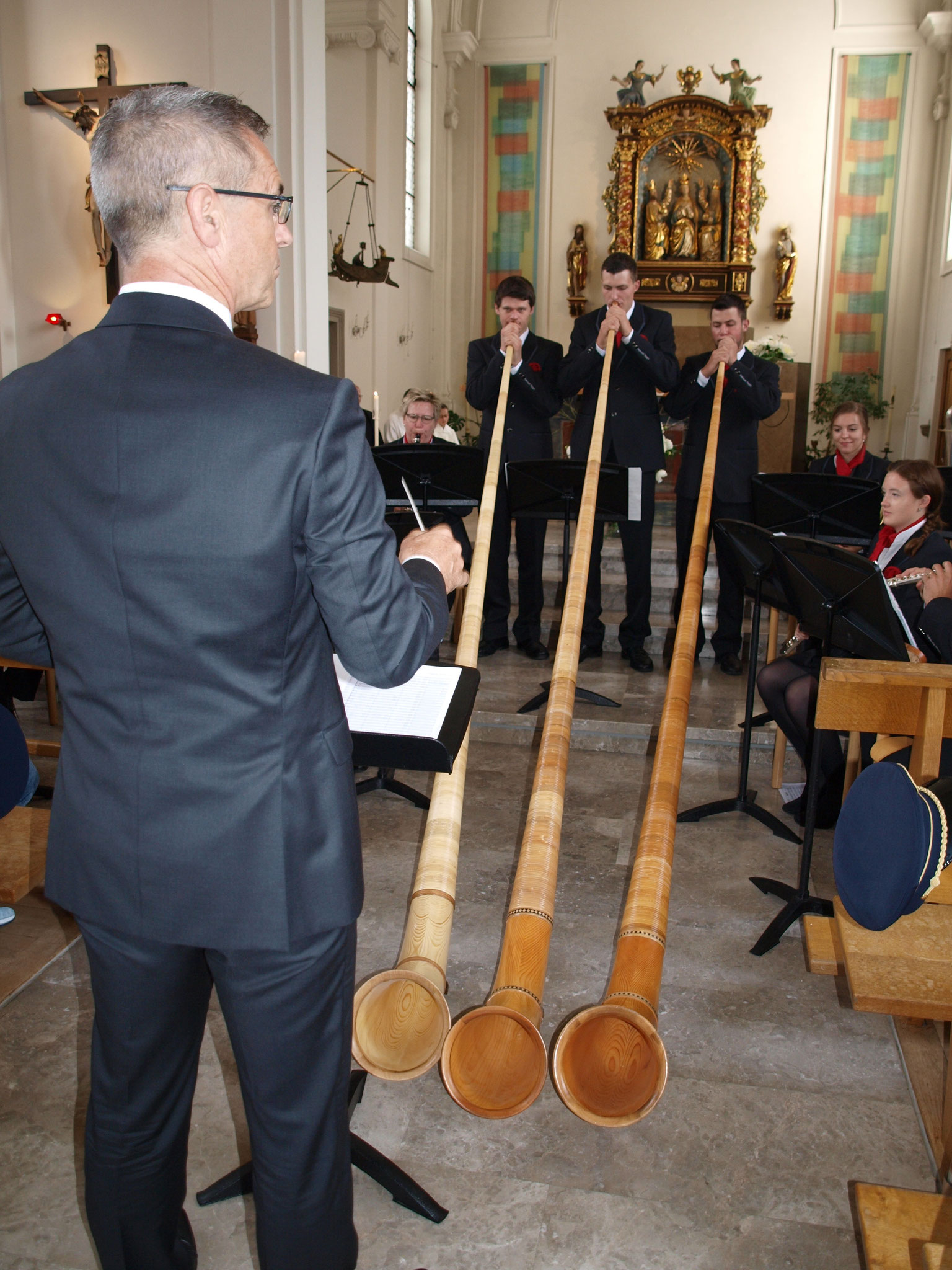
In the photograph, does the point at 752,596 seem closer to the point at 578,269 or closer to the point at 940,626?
the point at 940,626

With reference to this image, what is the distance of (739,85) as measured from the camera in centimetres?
1117

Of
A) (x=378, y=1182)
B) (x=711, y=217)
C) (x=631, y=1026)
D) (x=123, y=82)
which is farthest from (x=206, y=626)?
(x=711, y=217)

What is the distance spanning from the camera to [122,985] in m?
1.33

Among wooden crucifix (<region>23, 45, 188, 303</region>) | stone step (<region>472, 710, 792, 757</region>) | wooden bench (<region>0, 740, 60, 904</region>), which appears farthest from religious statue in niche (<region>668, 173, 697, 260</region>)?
wooden bench (<region>0, 740, 60, 904</region>)

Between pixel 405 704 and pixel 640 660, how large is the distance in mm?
3993

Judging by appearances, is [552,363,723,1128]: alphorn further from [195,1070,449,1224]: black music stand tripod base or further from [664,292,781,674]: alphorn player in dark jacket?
[664,292,781,674]: alphorn player in dark jacket

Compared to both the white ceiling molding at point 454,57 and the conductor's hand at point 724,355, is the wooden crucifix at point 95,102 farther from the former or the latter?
the white ceiling molding at point 454,57

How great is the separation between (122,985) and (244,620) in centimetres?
55

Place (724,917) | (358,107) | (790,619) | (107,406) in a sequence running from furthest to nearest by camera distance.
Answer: (358,107) → (790,619) → (724,917) → (107,406)

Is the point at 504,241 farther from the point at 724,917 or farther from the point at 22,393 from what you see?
the point at 22,393

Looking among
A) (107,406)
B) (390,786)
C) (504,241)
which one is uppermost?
(504,241)

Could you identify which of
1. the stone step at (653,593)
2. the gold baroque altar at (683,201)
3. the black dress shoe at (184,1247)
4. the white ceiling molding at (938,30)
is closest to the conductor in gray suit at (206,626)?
the black dress shoe at (184,1247)

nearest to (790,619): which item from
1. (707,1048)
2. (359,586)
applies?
(707,1048)

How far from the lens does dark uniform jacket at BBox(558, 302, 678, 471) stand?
514cm
